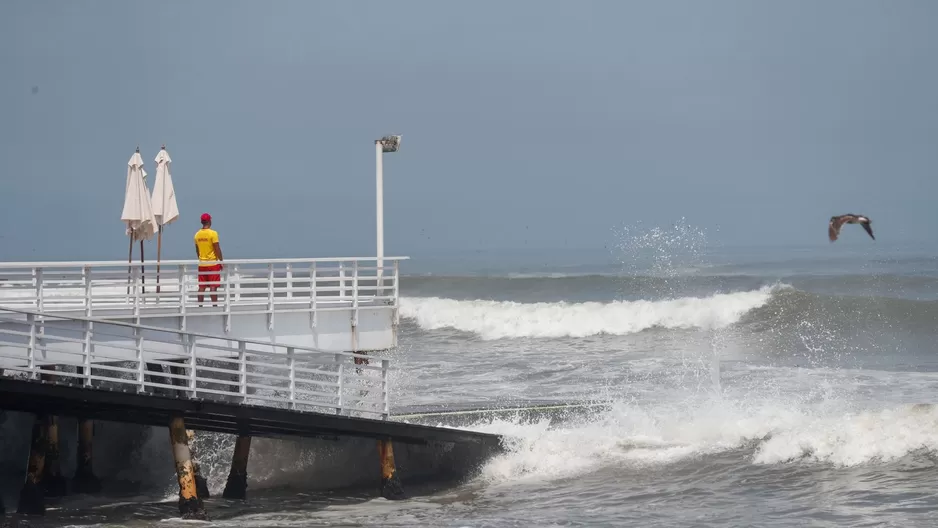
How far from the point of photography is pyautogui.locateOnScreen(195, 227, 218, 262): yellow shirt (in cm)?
1844

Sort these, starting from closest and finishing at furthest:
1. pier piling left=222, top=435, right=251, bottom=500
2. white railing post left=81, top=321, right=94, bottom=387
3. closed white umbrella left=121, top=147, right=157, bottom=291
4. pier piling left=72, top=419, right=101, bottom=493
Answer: white railing post left=81, top=321, right=94, bottom=387
pier piling left=222, top=435, right=251, bottom=500
pier piling left=72, top=419, right=101, bottom=493
closed white umbrella left=121, top=147, right=157, bottom=291

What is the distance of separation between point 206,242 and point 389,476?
16.4ft

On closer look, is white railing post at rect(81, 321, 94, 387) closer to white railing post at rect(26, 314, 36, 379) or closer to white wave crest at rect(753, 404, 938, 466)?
white railing post at rect(26, 314, 36, 379)

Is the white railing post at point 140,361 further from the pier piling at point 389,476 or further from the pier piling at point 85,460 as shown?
the pier piling at point 85,460

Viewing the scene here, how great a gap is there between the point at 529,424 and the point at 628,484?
4.79 m

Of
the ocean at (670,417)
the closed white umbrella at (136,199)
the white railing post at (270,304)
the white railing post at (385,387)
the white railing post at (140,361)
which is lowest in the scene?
the ocean at (670,417)

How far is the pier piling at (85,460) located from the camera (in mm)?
18312

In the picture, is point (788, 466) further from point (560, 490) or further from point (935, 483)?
point (560, 490)

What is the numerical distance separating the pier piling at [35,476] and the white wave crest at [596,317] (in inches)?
1258

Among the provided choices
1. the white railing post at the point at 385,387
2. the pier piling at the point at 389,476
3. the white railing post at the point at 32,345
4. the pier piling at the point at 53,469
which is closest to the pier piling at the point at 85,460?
the pier piling at the point at 53,469

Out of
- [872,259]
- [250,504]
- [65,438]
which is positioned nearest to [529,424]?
[250,504]

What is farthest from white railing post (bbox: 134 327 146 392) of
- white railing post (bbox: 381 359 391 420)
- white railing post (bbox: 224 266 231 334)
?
white railing post (bbox: 381 359 391 420)

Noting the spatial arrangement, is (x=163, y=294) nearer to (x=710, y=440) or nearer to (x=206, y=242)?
(x=206, y=242)

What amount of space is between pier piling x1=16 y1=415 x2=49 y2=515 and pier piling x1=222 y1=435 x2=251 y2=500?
2.71 meters
